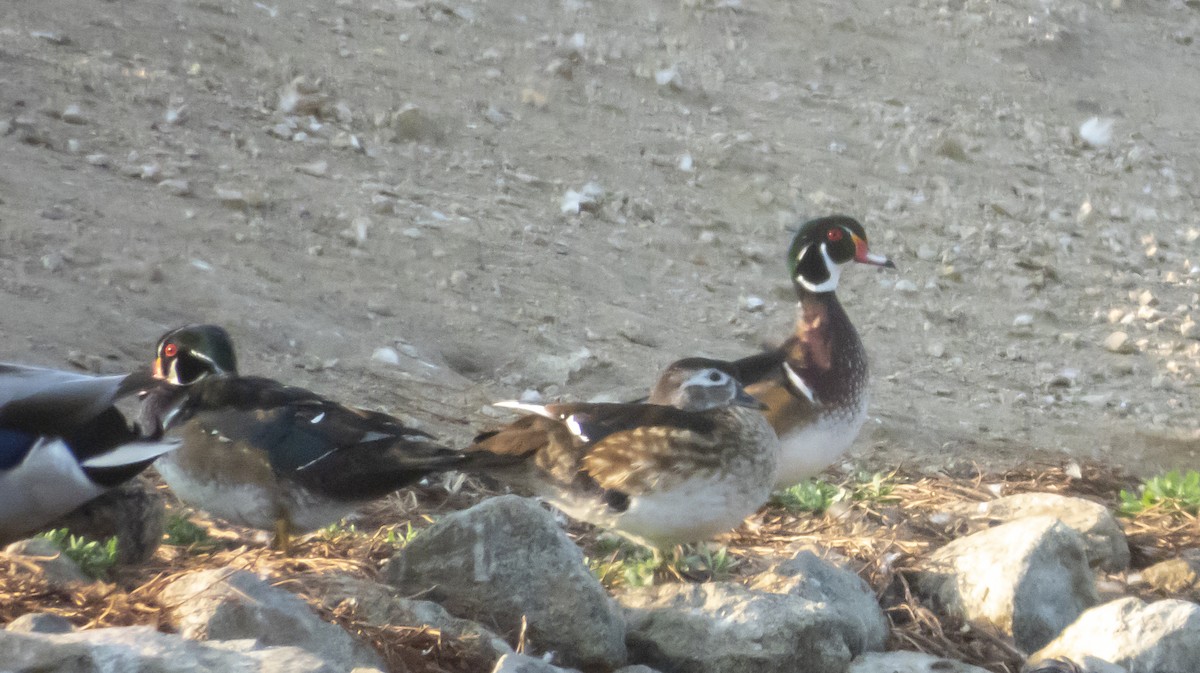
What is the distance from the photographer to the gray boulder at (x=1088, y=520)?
4.73 metres

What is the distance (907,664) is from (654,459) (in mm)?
858

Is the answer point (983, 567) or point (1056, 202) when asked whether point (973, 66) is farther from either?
point (983, 567)

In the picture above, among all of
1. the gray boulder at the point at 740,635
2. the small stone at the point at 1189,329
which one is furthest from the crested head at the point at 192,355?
the small stone at the point at 1189,329

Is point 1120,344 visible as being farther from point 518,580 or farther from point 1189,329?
point 518,580

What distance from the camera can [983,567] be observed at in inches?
165

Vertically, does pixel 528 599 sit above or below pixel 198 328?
below

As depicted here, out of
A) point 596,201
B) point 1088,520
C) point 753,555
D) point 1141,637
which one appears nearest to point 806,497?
point 753,555

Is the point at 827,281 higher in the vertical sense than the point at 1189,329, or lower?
higher

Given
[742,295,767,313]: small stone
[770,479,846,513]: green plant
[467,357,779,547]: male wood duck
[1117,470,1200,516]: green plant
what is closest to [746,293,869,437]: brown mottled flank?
→ [770,479,846,513]: green plant

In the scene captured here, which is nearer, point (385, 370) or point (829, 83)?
point (385, 370)

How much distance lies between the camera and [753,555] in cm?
450

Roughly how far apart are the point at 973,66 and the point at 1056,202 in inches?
80.3

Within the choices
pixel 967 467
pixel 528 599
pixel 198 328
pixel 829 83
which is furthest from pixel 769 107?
pixel 528 599

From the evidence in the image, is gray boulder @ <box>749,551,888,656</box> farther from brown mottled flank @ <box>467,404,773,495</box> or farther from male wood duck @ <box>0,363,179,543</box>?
male wood duck @ <box>0,363,179,543</box>
